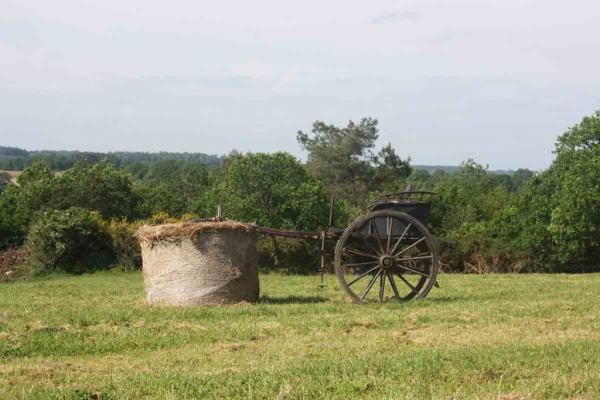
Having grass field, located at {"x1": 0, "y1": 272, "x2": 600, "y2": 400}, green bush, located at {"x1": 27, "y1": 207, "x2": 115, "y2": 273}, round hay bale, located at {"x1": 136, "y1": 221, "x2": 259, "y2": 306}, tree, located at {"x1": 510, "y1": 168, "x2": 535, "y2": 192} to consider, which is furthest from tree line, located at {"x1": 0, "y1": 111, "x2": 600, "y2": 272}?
tree, located at {"x1": 510, "y1": 168, "x2": 535, "y2": 192}

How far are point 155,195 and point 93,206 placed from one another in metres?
3.55

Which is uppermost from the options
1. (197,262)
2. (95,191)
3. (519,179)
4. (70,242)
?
(519,179)

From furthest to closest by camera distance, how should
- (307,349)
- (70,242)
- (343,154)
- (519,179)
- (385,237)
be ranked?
1. (519,179)
2. (343,154)
3. (70,242)
4. (385,237)
5. (307,349)

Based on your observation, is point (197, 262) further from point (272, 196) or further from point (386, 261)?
point (272, 196)

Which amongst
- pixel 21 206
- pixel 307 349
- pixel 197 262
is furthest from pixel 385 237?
pixel 21 206

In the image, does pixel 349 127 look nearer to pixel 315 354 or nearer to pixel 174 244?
pixel 174 244

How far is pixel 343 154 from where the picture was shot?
6788 cm

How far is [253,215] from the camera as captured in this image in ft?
99.5

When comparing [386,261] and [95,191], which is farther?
[95,191]

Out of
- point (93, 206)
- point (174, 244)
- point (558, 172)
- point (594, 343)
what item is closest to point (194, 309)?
point (174, 244)

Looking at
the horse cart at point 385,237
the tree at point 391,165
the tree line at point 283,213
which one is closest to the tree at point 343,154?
the tree at point 391,165

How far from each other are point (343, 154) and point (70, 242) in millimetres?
41507

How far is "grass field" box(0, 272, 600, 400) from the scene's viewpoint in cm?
664

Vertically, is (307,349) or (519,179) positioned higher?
(519,179)
